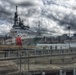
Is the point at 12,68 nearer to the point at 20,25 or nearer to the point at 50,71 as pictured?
the point at 50,71

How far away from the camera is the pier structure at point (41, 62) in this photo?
1180 inches

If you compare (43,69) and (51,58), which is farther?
(51,58)

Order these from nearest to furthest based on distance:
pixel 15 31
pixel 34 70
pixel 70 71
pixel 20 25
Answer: pixel 34 70 < pixel 70 71 < pixel 15 31 < pixel 20 25

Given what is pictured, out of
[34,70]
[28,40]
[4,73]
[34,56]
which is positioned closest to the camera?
[4,73]

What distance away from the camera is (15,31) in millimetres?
99250

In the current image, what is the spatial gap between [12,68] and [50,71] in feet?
17.6

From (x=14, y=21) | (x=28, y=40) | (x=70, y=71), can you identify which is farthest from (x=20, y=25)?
(x=70, y=71)

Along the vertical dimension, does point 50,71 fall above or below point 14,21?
below

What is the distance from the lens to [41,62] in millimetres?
35438

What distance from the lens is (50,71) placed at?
3011 centimetres

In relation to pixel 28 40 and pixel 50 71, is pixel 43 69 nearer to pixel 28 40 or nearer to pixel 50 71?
pixel 50 71

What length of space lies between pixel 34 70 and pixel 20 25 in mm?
78699

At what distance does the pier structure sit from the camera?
98.3 ft

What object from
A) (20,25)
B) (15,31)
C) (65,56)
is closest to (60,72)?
(65,56)
